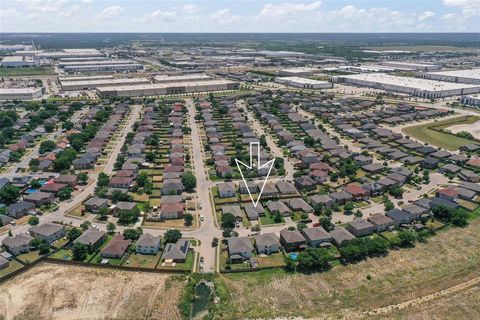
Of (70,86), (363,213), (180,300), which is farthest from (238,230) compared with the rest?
(70,86)

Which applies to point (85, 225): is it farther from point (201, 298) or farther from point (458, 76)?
point (458, 76)

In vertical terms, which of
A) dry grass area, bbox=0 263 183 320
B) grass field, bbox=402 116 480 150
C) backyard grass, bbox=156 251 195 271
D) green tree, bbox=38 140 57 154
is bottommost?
dry grass area, bbox=0 263 183 320

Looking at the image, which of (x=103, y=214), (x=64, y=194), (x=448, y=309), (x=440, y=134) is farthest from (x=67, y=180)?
(x=440, y=134)

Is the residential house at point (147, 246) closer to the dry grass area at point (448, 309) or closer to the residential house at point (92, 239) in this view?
the residential house at point (92, 239)

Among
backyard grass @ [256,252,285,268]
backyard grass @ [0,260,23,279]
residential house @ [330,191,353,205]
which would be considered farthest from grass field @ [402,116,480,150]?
backyard grass @ [0,260,23,279]

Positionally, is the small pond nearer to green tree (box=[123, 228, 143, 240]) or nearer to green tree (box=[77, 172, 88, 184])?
green tree (box=[123, 228, 143, 240])

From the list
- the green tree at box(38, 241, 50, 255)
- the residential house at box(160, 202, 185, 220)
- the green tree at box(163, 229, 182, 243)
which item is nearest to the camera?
the green tree at box(38, 241, 50, 255)
